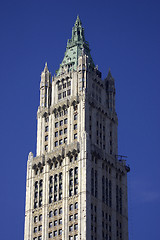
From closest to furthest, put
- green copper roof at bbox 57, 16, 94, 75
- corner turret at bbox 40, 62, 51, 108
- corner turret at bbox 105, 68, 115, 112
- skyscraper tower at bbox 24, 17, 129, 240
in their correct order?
1. skyscraper tower at bbox 24, 17, 129, 240
2. corner turret at bbox 40, 62, 51, 108
3. corner turret at bbox 105, 68, 115, 112
4. green copper roof at bbox 57, 16, 94, 75

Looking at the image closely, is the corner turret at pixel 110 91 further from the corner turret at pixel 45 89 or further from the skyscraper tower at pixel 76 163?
the corner turret at pixel 45 89

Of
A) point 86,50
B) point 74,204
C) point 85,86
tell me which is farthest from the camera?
point 86,50

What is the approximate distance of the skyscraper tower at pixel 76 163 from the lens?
16850cm

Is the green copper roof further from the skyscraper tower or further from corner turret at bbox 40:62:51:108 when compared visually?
corner turret at bbox 40:62:51:108

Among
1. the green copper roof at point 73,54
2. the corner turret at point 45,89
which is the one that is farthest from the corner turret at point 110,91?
the corner turret at point 45,89

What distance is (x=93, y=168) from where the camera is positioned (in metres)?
174

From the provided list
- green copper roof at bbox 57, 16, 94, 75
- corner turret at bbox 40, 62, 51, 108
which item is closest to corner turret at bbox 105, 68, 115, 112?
green copper roof at bbox 57, 16, 94, 75

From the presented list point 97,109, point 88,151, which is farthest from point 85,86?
point 88,151

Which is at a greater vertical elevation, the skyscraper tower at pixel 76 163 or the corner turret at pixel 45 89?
the corner turret at pixel 45 89

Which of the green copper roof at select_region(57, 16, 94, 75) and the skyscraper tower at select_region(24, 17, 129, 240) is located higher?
the green copper roof at select_region(57, 16, 94, 75)

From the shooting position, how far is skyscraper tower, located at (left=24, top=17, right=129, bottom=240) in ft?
553

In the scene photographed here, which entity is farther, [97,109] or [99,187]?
[97,109]

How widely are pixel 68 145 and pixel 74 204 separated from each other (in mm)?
15503

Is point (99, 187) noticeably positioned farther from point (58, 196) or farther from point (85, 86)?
point (85, 86)
